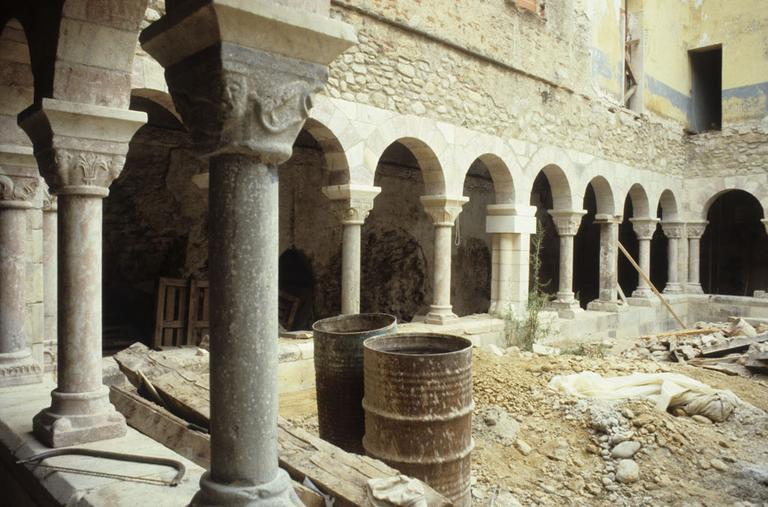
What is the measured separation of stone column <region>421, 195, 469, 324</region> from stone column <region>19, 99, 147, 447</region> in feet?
16.6

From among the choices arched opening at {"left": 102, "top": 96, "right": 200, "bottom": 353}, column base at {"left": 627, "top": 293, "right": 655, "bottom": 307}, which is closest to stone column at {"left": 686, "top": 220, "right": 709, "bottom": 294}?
column base at {"left": 627, "top": 293, "right": 655, "bottom": 307}

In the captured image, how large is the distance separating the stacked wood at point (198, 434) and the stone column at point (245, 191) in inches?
26.2

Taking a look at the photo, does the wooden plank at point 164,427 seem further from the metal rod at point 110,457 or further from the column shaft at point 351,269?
the column shaft at point 351,269

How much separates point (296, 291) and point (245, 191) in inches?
332

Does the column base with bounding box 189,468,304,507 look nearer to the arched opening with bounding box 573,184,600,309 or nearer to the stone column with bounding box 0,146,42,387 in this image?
the stone column with bounding box 0,146,42,387

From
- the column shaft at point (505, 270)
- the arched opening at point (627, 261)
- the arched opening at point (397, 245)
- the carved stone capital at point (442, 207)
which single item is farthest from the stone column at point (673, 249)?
the carved stone capital at point (442, 207)

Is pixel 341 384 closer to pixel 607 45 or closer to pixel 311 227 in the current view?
pixel 311 227

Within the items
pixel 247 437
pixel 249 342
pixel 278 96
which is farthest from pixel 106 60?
pixel 247 437

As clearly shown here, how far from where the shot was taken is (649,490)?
403cm

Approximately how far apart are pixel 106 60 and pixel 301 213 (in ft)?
21.7

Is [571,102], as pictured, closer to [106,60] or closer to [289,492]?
[106,60]

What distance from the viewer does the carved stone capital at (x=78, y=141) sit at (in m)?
2.93

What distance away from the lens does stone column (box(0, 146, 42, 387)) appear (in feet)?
12.4

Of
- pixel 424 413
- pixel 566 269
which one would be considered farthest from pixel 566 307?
pixel 424 413
